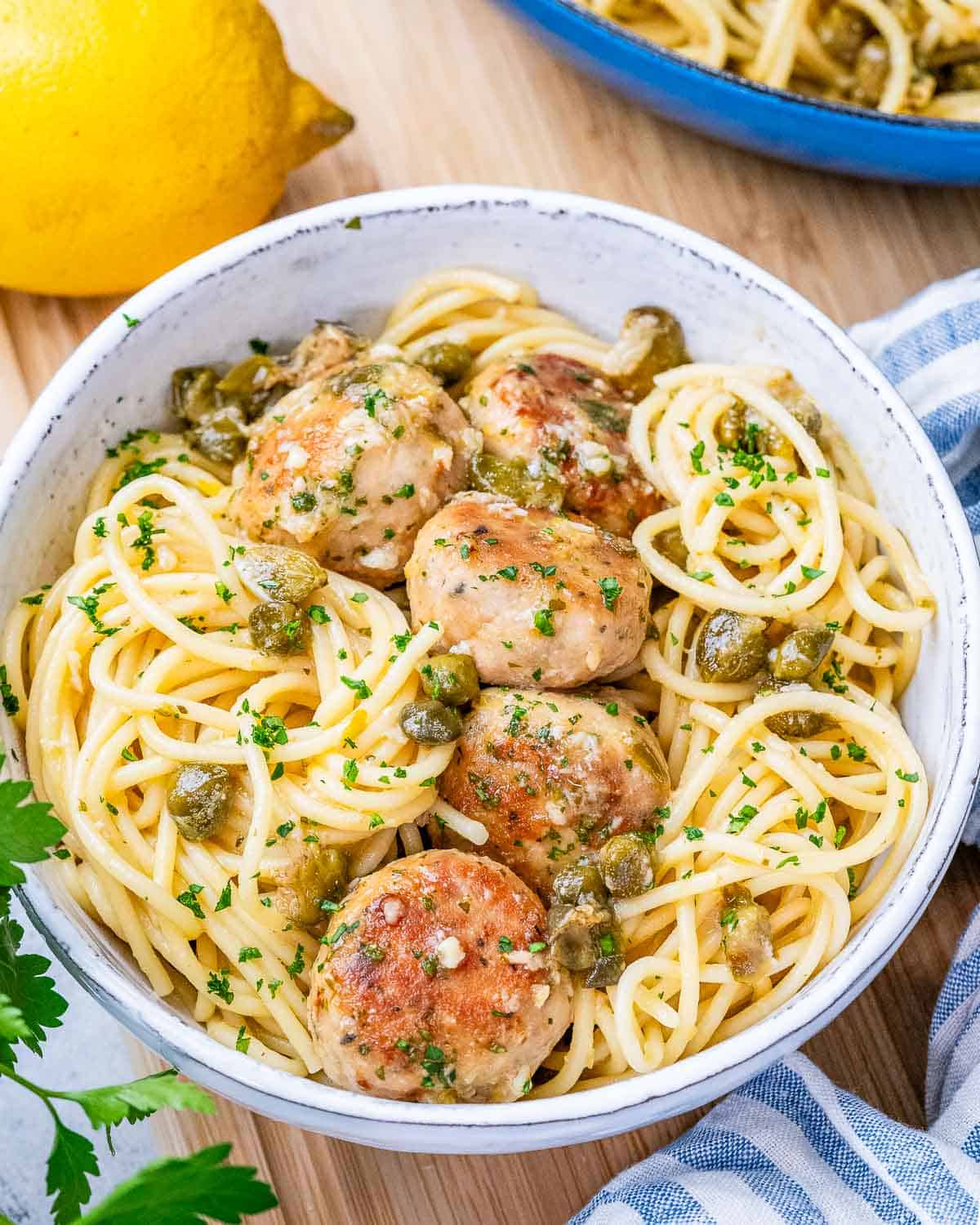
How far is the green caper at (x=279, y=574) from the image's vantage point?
3.06 metres

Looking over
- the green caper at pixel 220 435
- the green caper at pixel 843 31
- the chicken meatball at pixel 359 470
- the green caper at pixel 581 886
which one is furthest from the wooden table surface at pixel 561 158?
the green caper at pixel 581 886

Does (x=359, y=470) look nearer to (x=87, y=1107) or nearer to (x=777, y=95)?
(x=87, y=1107)

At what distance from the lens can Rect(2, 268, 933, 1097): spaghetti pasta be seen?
3.03 m

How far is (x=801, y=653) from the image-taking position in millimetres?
3189

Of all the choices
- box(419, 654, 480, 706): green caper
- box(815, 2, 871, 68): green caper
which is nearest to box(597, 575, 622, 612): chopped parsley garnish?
box(419, 654, 480, 706): green caper

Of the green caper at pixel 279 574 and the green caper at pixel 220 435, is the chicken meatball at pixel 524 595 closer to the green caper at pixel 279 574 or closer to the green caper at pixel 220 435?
the green caper at pixel 279 574

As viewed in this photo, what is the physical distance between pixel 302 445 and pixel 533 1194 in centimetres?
205

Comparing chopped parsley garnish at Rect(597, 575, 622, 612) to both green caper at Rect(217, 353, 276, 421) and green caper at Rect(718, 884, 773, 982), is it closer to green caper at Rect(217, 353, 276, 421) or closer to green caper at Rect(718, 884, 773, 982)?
green caper at Rect(718, 884, 773, 982)

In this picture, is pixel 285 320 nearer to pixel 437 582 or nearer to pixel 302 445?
pixel 302 445

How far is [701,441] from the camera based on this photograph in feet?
11.3

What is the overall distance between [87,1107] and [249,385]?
6.02ft

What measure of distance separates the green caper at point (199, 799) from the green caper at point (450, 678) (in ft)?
1.69

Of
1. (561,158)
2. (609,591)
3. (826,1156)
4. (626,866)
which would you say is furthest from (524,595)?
(561,158)

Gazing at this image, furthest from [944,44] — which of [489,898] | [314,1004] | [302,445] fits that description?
[314,1004]
